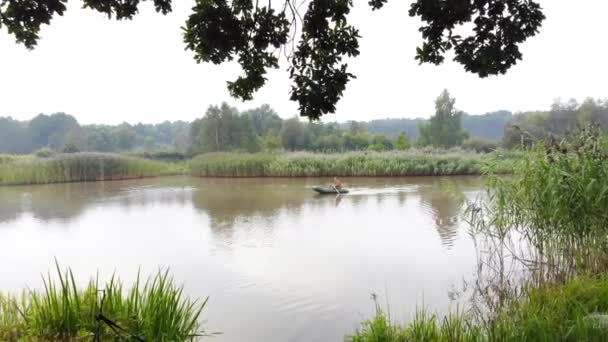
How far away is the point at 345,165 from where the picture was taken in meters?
17.0

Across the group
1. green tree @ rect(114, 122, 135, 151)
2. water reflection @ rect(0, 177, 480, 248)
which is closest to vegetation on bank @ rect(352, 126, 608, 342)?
water reflection @ rect(0, 177, 480, 248)

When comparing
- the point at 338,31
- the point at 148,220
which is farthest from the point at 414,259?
the point at 148,220

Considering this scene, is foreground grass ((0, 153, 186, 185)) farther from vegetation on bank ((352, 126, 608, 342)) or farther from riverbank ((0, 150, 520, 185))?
vegetation on bank ((352, 126, 608, 342))

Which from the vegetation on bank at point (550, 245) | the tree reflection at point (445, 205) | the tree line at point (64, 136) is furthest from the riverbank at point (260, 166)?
the tree line at point (64, 136)

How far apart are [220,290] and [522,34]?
3.16 m

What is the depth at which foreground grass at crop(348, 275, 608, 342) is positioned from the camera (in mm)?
2262

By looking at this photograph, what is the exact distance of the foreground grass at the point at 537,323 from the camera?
2262 mm

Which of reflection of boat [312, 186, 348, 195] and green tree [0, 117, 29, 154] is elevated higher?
green tree [0, 117, 29, 154]

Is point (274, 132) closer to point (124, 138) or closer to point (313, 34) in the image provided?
point (124, 138)

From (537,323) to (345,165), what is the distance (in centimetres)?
1471

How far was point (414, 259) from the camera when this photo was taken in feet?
16.8

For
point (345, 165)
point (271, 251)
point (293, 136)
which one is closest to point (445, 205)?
point (271, 251)

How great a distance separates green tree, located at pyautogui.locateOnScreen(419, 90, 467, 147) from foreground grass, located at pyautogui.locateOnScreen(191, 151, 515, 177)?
1279cm

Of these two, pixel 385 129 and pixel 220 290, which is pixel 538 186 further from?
pixel 385 129
